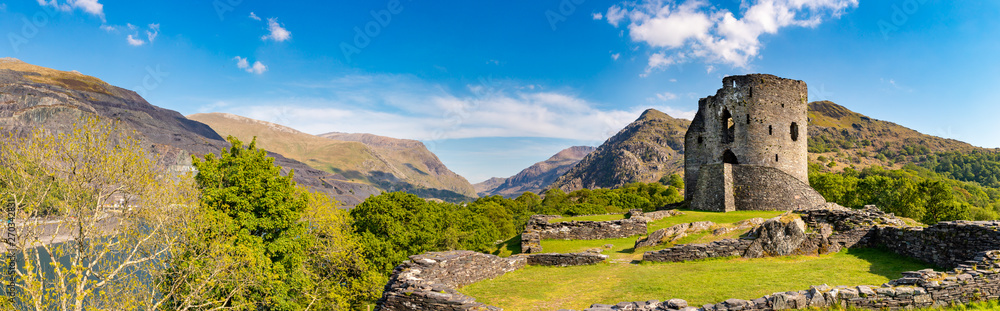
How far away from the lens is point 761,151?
34938 millimetres

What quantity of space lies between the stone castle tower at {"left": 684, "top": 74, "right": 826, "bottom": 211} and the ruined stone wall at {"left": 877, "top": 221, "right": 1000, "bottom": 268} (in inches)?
635

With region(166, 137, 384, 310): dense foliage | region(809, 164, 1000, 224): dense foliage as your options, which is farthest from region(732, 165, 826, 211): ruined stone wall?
region(166, 137, 384, 310): dense foliage

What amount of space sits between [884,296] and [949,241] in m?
8.13

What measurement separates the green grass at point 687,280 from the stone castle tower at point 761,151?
605 inches

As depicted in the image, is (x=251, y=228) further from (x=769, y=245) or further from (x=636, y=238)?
(x=769, y=245)

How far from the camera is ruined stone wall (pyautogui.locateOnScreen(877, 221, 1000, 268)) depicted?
15312mm

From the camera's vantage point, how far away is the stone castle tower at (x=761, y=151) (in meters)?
33.2

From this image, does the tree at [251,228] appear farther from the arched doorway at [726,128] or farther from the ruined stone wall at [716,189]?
the arched doorway at [726,128]

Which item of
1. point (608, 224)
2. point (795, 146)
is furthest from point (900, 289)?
point (795, 146)

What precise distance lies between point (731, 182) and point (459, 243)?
111 ft

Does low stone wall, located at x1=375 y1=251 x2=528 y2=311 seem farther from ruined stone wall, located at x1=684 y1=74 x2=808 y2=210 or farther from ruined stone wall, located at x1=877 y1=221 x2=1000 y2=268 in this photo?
ruined stone wall, located at x1=684 y1=74 x2=808 y2=210

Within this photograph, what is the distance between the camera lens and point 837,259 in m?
17.2

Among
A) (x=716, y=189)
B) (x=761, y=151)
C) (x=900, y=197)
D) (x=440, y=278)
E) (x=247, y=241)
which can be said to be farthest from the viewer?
(x=900, y=197)

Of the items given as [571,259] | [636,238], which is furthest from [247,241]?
[636,238]
